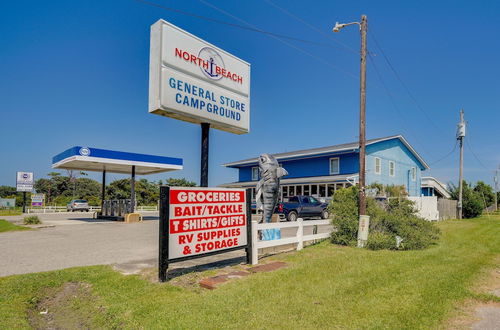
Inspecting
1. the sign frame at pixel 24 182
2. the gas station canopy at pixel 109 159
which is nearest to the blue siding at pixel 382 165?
the gas station canopy at pixel 109 159

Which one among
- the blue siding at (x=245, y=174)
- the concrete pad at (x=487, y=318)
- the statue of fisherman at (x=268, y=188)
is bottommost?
the concrete pad at (x=487, y=318)

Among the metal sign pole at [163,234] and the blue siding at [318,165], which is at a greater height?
the blue siding at [318,165]

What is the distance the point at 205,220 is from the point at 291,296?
2812mm

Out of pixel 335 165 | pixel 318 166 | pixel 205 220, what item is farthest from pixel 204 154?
pixel 318 166

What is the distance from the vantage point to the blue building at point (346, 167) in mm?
29219

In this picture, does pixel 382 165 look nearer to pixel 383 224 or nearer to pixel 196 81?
pixel 383 224

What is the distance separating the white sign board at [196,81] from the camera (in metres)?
7.36

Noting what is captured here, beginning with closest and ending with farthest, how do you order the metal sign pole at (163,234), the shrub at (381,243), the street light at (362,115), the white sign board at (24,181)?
1. the metal sign pole at (163,234)
2. the shrub at (381,243)
3. the street light at (362,115)
4. the white sign board at (24,181)

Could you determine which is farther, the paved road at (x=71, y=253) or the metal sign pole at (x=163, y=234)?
the paved road at (x=71, y=253)

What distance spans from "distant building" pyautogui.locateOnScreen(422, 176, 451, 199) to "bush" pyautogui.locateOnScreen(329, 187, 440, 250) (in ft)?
100

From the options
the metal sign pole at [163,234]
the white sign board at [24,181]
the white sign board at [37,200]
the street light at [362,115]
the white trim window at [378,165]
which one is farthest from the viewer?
the white sign board at [37,200]

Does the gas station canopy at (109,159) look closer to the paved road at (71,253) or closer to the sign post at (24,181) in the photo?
the paved road at (71,253)

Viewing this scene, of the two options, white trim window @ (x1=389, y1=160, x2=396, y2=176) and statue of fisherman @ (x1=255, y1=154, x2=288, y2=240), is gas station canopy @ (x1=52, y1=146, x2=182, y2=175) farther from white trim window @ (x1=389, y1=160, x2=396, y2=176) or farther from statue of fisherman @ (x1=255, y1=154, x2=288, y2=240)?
white trim window @ (x1=389, y1=160, x2=396, y2=176)

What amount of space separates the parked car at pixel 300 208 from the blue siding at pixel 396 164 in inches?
340
